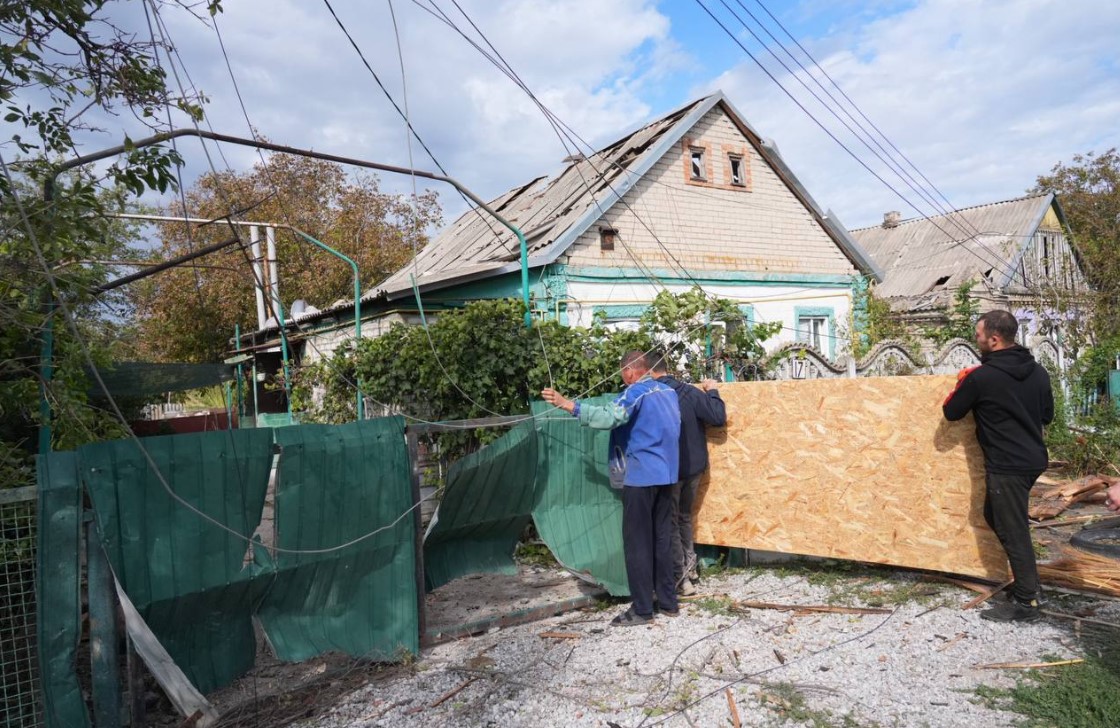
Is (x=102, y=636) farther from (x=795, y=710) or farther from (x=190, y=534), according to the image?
(x=795, y=710)

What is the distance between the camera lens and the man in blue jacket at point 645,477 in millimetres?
5191

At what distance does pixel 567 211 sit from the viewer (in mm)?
13359

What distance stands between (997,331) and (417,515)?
3.95 m

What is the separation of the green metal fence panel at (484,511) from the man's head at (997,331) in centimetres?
315

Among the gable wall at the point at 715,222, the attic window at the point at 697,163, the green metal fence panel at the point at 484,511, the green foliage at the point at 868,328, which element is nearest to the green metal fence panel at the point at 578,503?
the green metal fence panel at the point at 484,511

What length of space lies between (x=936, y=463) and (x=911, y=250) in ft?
83.0

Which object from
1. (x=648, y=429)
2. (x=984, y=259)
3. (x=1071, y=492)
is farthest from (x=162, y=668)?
(x=984, y=259)

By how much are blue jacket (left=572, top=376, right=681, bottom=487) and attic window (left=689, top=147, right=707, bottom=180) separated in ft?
33.0

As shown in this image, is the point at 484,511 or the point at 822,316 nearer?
the point at 484,511

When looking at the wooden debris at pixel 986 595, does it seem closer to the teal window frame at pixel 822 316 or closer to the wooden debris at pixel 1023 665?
the wooden debris at pixel 1023 665

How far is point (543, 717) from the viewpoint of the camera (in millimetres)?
3883

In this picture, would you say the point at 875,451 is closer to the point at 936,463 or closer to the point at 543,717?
the point at 936,463

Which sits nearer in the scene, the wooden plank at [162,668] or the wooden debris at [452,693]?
the wooden plank at [162,668]

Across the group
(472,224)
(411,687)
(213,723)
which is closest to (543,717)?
(411,687)
